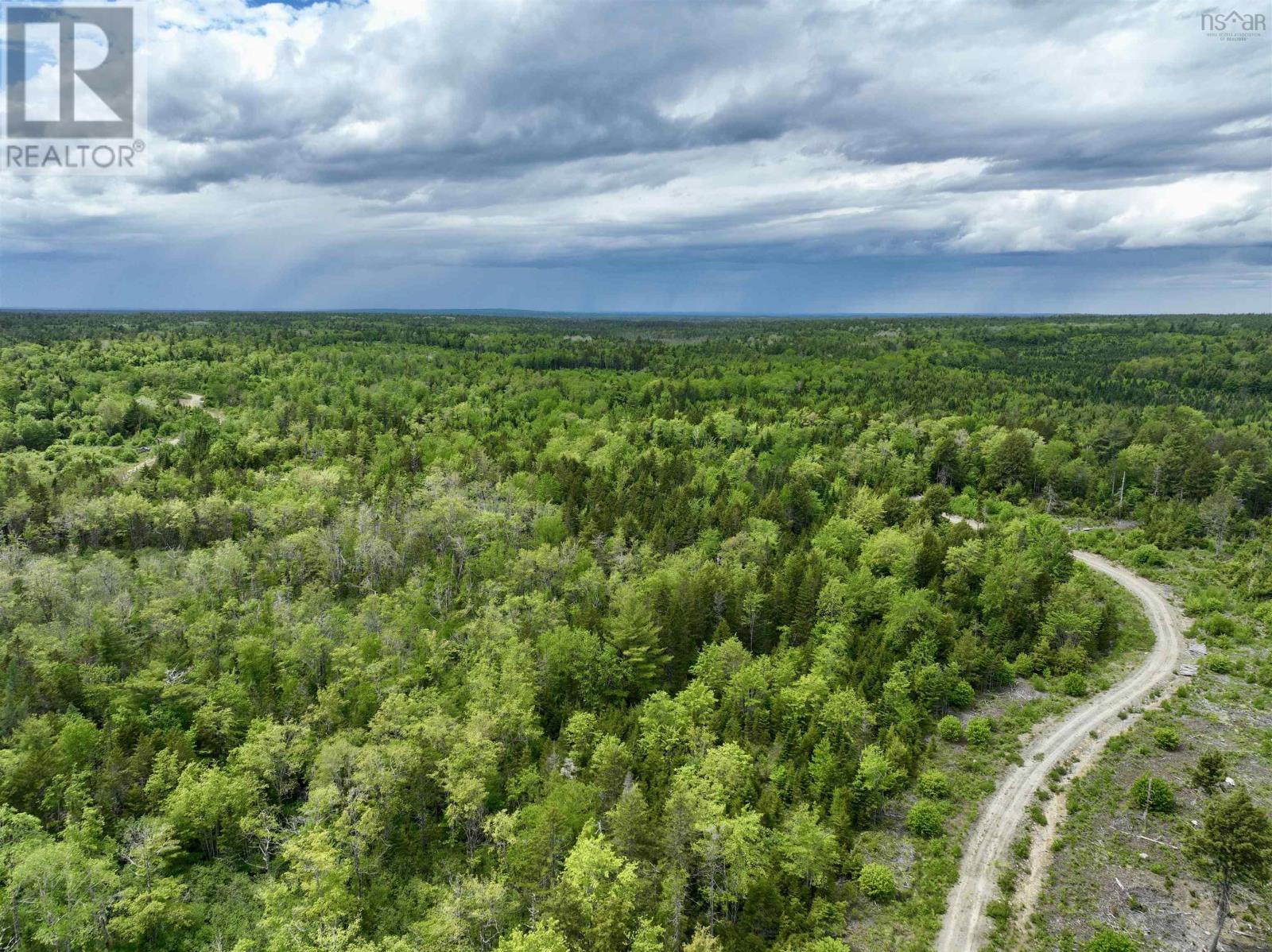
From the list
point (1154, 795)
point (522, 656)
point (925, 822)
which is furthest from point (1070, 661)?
point (522, 656)

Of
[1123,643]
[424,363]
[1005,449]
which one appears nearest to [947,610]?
[1123,643]

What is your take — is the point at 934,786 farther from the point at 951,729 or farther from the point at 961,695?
the point at 961,695

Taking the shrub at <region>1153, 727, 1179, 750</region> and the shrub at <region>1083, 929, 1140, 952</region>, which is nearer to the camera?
the shrub at <region>1083, 929, 1140, 952</region>

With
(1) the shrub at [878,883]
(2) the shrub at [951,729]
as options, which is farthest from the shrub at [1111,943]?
(2) the shrub at [951,729]

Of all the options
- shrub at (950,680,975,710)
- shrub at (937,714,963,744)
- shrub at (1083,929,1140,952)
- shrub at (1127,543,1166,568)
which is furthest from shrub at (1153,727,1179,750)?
shrub at (1127,543,1166,568)

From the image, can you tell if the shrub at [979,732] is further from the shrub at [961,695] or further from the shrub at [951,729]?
the shrub at [961,695]

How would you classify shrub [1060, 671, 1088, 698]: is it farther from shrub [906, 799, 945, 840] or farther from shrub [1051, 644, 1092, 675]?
shrub [906, 799, 945, 840]
